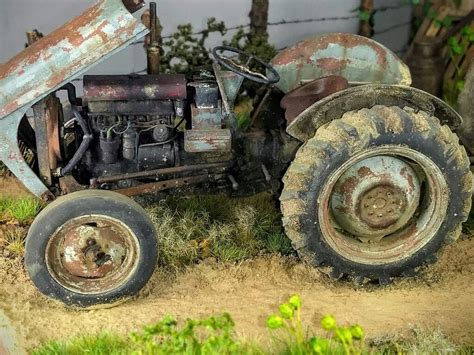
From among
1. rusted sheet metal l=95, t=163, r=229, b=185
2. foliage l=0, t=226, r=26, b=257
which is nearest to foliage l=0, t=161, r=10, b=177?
foliage l=0, t=226, r=26, b=257

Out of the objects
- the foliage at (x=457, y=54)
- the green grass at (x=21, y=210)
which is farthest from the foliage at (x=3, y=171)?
the foliage at (x=457, y=54)

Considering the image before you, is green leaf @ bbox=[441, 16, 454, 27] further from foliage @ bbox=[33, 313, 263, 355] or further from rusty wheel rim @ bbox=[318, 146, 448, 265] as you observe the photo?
foliage @ bbox=[33, 313, 263, 355]

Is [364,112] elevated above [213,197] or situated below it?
above

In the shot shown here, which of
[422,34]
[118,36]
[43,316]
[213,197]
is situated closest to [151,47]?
[118,36]

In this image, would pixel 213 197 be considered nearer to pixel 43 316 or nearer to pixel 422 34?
pixel 43 316

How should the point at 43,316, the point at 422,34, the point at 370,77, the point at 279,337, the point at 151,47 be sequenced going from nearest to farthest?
the point at 279,337
the point at 43,316
the point at 151,47
the point at 370,77
the point at 422,34

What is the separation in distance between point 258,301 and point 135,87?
166cm

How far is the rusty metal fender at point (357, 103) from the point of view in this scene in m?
4.86

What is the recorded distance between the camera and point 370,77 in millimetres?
5789

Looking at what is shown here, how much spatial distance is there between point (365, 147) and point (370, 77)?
4.04 feet

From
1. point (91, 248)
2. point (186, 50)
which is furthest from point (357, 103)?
point (186, 50)

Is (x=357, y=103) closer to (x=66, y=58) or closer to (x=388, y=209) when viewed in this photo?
(x=388, y=209)

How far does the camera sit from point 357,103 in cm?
494

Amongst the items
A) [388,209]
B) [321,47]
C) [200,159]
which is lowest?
[388,209]
